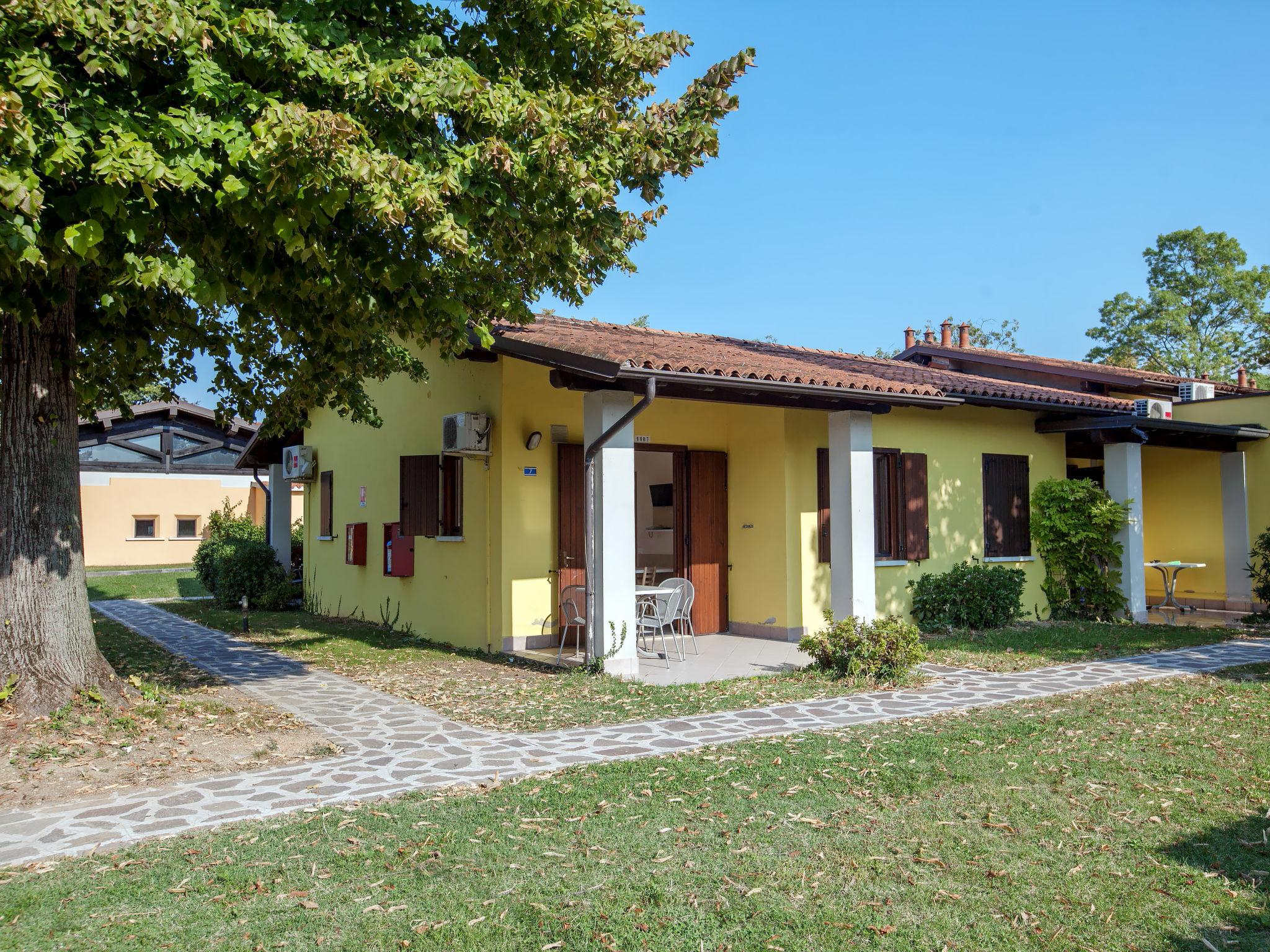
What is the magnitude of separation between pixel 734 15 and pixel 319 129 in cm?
584

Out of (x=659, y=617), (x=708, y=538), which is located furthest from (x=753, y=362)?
(x=708, y=538)

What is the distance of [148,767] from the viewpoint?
18.2 feet

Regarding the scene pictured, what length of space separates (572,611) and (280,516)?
32.2 feet

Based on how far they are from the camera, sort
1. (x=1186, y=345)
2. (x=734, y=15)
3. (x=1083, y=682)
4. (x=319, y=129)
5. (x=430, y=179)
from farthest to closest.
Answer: (x=1186, y=345), (x=734, y=15), (x=1083, y=682), (x=430, y=179), (x=319, y=129)

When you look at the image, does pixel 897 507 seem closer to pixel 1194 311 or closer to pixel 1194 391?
pixel 1194 391

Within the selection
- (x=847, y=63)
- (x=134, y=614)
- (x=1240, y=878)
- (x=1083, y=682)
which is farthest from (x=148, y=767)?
(x=134, y=614)

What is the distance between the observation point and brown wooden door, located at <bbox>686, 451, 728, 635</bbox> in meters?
11.4

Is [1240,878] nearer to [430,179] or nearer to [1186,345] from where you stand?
[430,179]

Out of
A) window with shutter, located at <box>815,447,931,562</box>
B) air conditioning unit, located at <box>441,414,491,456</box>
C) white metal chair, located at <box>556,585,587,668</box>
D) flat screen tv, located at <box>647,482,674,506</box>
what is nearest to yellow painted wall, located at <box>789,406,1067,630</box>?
window with shutter, located at <box>815,447,931,562</box>

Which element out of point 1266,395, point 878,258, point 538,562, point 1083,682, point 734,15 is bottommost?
point 1083,682

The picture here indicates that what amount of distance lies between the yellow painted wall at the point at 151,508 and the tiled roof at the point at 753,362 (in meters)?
19.5

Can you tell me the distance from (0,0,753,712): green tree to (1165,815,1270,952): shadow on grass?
4.80m

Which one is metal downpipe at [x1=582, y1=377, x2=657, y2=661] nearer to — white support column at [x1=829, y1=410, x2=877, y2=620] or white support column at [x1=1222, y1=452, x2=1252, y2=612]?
white support column at [x1=829, y1=410, x2=877, y2=620]

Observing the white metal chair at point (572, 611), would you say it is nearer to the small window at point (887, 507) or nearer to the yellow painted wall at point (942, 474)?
the yellow painted wall at point (942, 474)
